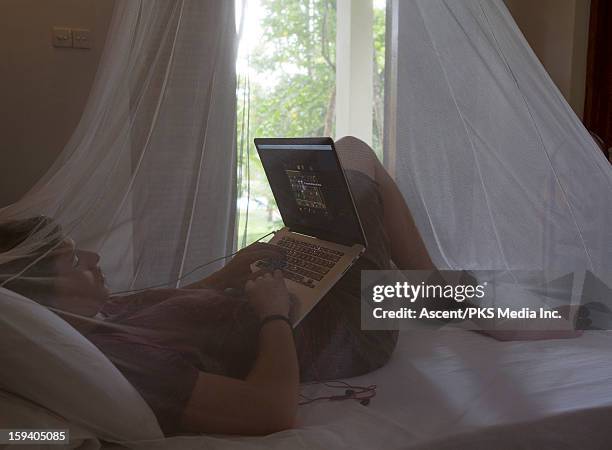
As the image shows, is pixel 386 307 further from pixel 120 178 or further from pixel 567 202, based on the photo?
pixel 120 178

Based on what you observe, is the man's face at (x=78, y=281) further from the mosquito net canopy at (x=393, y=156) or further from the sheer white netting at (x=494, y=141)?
the sheer white netting at (x=494, y=141)

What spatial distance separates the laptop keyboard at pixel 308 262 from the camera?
4.69ft

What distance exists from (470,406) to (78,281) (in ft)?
2.62

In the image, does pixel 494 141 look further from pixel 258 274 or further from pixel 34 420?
pixel 34 420

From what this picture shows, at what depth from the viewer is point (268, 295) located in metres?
1.31

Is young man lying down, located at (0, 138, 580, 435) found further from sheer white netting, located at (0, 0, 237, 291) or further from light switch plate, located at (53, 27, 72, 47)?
light switch plate, located at (53, 27, 72, 47)

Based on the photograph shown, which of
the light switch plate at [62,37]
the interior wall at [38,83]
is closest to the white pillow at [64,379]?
the interior wall at [38,83]

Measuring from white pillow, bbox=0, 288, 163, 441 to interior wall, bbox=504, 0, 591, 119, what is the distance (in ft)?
9.09

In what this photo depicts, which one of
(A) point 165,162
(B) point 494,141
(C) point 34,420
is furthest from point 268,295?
(B) point 494,141

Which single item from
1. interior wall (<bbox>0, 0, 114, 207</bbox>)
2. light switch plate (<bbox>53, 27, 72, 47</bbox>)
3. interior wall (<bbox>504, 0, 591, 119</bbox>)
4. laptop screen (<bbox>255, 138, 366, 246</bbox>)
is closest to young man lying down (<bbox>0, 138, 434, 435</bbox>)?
laptop screen (<bbox>255, 138, 366, 246</bbox>)

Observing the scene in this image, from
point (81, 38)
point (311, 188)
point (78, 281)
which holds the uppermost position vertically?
point (81, 38)

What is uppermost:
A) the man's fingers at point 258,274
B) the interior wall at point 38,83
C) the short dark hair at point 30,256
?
the interior wall at point 38,83

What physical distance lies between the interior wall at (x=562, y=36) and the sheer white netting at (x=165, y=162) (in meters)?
2.22

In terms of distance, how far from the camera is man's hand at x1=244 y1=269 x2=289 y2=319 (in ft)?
4.18
